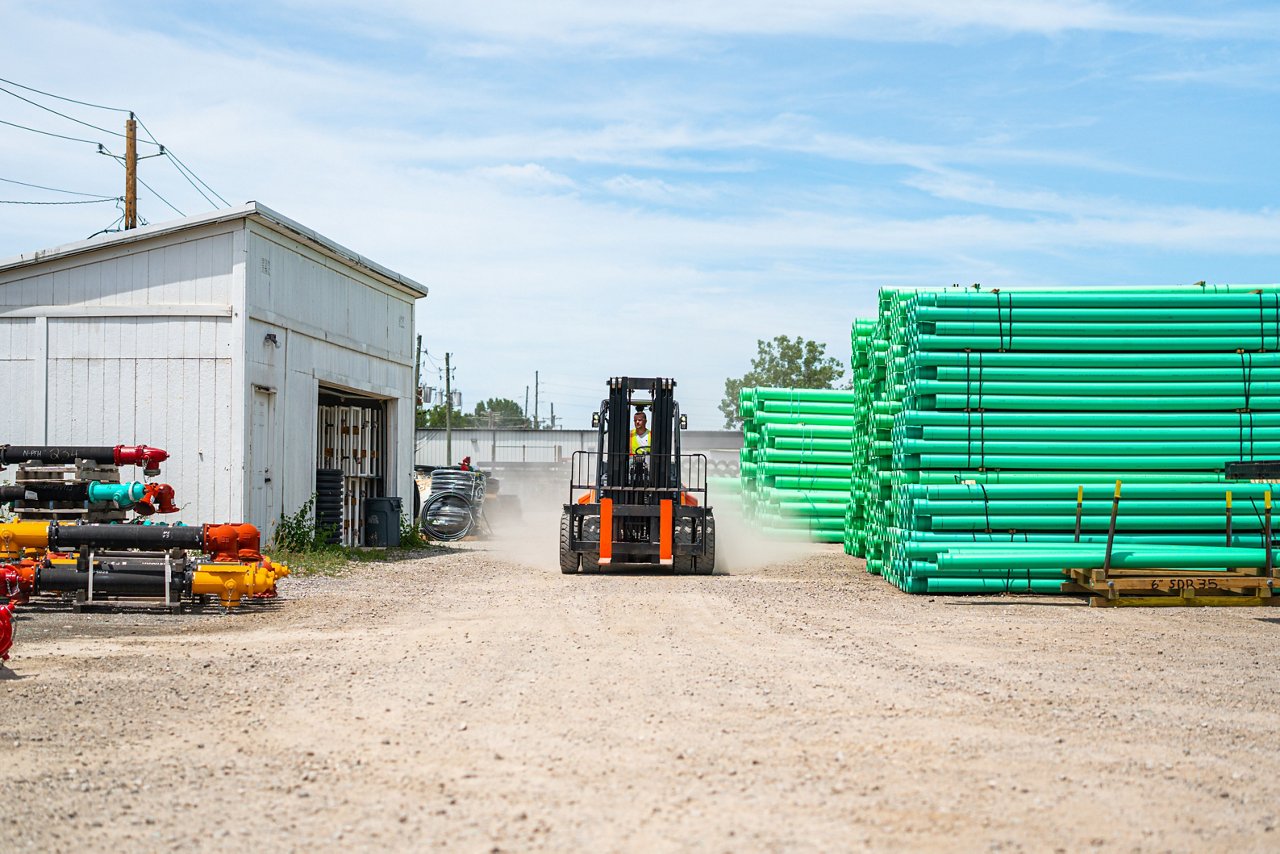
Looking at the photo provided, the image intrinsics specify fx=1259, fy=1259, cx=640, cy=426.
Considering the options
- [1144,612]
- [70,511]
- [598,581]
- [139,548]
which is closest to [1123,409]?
[1144,612]

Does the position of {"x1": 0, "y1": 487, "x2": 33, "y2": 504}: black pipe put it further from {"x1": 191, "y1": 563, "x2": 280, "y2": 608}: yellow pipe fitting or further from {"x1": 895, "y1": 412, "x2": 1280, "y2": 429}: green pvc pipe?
{"x1": 895, "y1": 412, "x2": 1280, "y2": 429}: green pvc pipe

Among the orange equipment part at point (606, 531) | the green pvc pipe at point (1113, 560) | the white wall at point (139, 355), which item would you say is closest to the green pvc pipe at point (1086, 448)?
the green pvc pipe at point (1113, 560)

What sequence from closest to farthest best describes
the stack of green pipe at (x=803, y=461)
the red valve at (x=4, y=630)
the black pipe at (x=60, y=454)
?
the red valve at (x=4, y=630) < the black pipe at (x=60, y=454) < the stack of green pipe at (x=803, y=461)

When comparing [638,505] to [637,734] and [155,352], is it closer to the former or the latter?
[155,352]

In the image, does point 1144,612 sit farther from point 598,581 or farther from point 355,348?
point 355,348

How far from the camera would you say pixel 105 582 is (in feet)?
41.8

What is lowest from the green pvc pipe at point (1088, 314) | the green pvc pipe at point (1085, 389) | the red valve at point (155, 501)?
the red valve at point (155, 501)

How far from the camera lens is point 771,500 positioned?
26234 mm

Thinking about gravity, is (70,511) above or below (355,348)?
below

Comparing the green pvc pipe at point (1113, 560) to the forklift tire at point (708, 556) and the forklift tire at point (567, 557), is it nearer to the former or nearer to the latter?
the forklift tire at point (708, 556)

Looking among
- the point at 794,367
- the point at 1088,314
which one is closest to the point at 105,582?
the point at 1088,314

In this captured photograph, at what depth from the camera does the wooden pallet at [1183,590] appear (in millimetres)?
13547

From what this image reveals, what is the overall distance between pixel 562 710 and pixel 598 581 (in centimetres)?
926

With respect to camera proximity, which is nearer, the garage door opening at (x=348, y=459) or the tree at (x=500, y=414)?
the garage door opening at (x=348, y=459)
